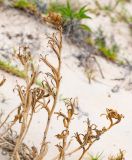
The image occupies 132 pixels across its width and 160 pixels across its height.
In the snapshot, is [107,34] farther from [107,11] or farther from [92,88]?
[92,88]

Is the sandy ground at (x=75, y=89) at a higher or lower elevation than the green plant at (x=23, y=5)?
lower

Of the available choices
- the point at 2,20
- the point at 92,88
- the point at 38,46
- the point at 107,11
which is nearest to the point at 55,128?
the point at 92,88

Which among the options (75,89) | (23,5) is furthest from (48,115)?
(23,5)

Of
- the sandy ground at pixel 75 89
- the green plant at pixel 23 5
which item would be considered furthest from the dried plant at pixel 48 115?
the green plant at pixel 23 5

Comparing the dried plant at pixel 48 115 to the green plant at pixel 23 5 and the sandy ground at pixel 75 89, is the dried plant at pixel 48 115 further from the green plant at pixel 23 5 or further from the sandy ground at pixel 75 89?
the green plant at pixel 23 5

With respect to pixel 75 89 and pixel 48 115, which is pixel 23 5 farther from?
pixel 48 115

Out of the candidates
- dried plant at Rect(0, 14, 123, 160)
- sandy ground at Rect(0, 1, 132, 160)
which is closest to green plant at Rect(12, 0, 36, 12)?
sandy ground at Rect(0, 1, 132, 160)

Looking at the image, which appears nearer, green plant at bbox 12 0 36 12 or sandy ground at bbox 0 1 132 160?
sandy ground at bbox 0 1 132 160

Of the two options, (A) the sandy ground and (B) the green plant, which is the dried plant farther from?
(B) the green plant
